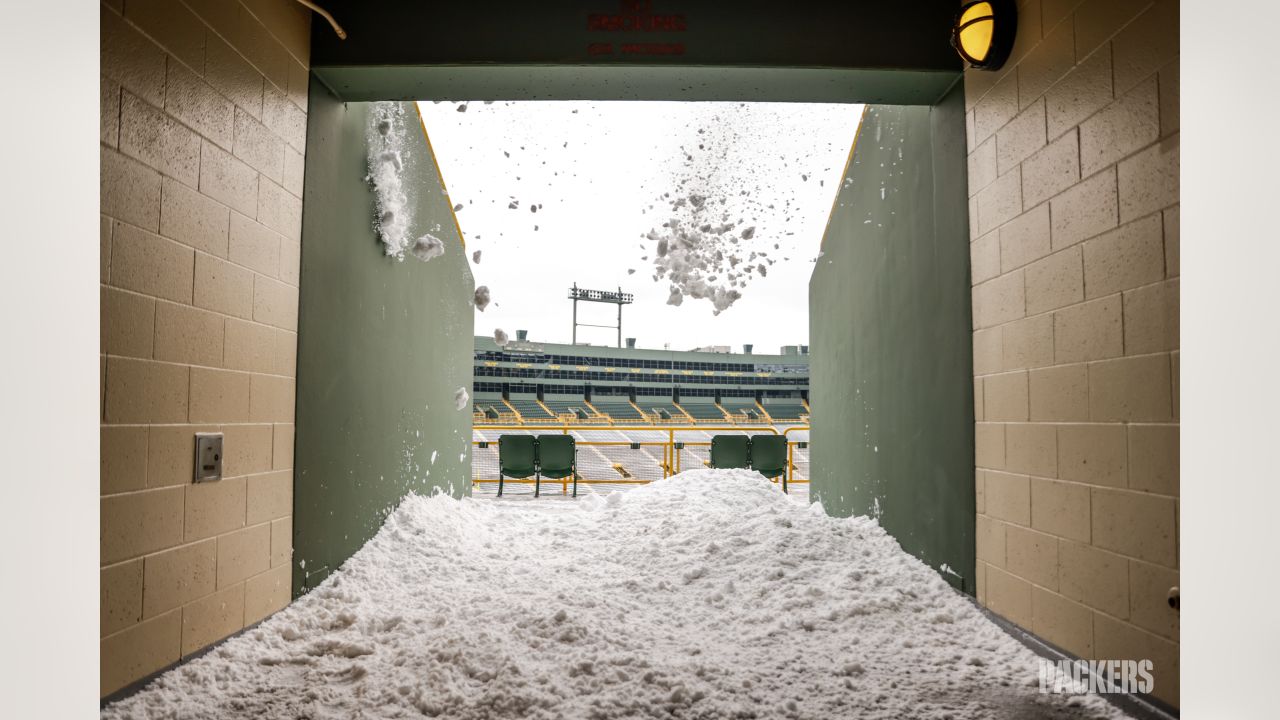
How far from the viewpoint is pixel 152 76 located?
202 centimetres

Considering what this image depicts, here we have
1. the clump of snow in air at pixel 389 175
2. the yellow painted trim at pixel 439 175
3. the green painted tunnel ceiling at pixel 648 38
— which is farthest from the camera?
the yellow painted trim at pixel 439 175

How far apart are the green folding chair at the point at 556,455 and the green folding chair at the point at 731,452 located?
171 centimetres

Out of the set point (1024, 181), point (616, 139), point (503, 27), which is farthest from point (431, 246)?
point (1024, 181)

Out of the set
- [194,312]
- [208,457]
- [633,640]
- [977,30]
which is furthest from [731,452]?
[194,312]

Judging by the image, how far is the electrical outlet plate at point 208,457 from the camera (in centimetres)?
221

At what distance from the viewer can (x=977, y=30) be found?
104 inches

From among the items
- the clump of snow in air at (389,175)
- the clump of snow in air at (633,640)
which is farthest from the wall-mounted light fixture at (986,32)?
the clump of snow in air at (389,175)

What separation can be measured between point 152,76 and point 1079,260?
300cm

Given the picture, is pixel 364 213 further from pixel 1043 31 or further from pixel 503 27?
pixel 1043 31

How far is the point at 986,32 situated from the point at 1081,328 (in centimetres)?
132

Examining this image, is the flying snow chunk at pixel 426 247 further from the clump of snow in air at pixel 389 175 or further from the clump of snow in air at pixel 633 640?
the clump of snow in air at pixel 633 640

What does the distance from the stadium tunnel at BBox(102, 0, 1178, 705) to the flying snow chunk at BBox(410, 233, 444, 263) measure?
20 centimetres

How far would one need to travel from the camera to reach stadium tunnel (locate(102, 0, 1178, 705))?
6.23 feet

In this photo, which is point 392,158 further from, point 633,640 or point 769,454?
point 769,454
